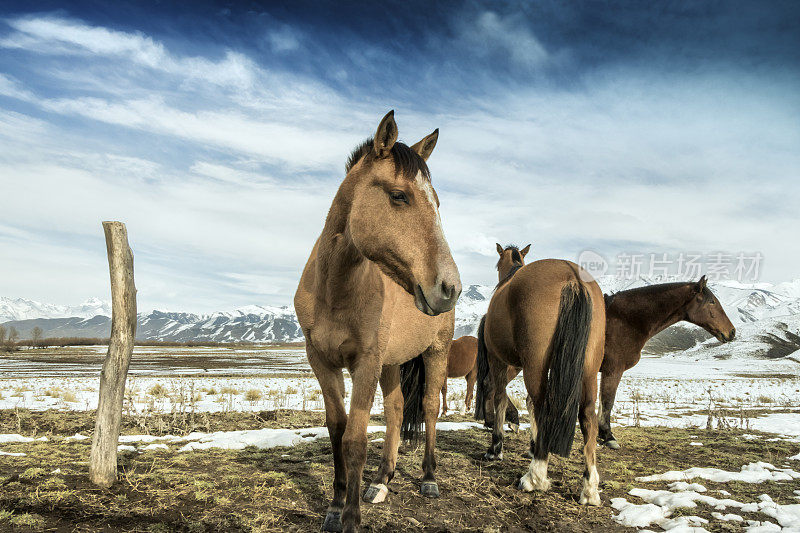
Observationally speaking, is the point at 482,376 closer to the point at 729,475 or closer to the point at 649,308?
the point at 649,308

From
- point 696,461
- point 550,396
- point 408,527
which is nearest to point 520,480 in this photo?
point 550,396

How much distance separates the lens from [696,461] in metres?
Answer: 6.78

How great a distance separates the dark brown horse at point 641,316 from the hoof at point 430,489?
4.58 metres

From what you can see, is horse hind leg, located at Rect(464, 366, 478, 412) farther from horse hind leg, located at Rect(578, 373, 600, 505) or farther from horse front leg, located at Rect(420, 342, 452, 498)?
horse hind leg, located at Rect(578, 373, 600, 505)

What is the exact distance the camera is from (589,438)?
16.9 feet

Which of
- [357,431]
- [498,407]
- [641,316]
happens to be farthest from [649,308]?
[357,431]

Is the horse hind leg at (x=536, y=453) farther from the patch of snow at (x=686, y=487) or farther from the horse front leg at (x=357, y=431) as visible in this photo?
the horse front leg at (x=357, y=431)

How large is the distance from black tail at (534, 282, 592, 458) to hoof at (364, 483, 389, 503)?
1.86 m

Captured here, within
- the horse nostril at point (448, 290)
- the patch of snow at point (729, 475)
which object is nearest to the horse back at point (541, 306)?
the patch of snow at point (729, 475)

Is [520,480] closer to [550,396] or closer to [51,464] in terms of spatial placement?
[550,396]

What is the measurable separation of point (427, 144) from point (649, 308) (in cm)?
694

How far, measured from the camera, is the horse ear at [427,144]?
12.4ft

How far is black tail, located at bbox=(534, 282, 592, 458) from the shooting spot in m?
5.03

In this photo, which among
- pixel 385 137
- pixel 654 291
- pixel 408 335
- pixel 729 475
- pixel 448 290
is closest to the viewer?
pixel 448 290
